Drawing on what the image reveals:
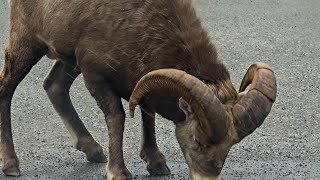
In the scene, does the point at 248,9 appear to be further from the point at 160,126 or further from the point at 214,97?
the point at 214,97

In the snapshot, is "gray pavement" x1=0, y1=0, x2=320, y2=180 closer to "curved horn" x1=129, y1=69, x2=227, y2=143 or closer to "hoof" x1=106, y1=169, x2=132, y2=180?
"hoof" x1=106, y1=169, x2=132, y2=180

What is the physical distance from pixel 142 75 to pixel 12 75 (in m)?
1.59

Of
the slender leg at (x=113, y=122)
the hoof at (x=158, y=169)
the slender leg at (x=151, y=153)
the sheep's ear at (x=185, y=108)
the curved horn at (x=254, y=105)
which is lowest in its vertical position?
the hoof at (x=158, y=169)

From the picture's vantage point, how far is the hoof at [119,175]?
21.1 feet

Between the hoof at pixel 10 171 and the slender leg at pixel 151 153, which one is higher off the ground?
the slender leg at pixel 151 153

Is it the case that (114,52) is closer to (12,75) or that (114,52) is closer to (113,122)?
(113,122)

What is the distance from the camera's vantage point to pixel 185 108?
5.70 m

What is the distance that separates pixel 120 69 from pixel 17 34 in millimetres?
1316

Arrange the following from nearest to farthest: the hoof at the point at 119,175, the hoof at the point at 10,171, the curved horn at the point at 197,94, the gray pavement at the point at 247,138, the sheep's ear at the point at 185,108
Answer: the curved horn at the point at 197,94 < the sheep's ear at the point at 185,108 < the hoof at the point at 119,175 < the hoof at the point at 10,171 < the gray pavement at the point at 247,138

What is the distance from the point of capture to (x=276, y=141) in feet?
26.5

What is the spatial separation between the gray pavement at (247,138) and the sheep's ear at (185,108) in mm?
1239

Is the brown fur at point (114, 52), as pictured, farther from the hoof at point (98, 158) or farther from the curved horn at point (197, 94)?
the curved horn at point (197, 94)

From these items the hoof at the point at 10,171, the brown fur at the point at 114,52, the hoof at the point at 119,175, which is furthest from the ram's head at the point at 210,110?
the hoof at the point at 10,171

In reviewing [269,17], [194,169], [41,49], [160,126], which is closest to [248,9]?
[269,17]
